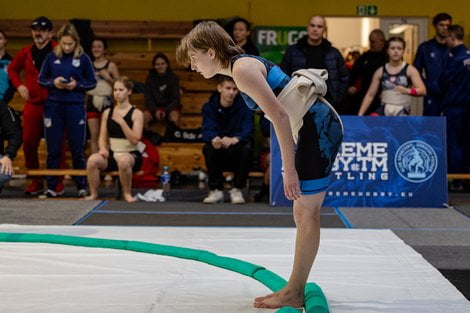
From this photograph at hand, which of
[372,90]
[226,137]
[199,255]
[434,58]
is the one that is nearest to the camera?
[199,255]

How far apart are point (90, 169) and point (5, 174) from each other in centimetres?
127

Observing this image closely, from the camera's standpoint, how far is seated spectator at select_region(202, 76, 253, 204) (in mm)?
7230

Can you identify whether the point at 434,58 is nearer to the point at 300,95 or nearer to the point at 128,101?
the point at 128,101

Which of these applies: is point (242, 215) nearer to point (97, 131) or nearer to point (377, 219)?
point (377, 219)

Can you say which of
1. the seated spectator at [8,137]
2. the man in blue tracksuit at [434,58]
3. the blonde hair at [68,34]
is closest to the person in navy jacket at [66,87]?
the blonde hair at [68,34]

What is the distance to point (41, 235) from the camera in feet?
15.4

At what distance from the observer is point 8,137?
20.9 feet

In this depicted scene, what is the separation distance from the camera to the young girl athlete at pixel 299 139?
125 inches

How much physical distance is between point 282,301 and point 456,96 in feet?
19.5

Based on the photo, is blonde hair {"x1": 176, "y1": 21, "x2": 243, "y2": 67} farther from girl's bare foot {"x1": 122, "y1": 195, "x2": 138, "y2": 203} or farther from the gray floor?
girl's bare foot {"x1": 122, "y1": 195, "x2": 138, "y2": 203}

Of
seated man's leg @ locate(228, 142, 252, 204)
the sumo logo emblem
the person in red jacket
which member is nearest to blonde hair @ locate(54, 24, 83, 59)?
the person in red jacket

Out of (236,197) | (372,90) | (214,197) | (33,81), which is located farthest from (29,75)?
(372,90)

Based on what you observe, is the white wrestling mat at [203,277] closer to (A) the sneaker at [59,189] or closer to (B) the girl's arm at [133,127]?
(B) the girl's arm at [133,127]

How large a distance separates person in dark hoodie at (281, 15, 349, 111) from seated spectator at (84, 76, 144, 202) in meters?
1.58
